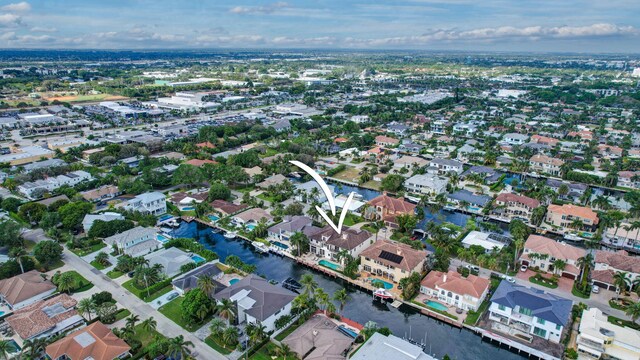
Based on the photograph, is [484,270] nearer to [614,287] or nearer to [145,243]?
[614,287]

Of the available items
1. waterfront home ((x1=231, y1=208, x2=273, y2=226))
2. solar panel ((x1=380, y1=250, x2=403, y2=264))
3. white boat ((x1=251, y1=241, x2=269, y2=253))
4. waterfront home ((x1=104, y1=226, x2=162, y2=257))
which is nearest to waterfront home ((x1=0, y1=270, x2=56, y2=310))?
waterfront home ((x1=104, y1=226, x2=162, y2=257))

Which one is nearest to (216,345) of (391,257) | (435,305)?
(391,257)

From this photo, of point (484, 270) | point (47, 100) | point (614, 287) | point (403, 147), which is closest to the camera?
point (614, 287)

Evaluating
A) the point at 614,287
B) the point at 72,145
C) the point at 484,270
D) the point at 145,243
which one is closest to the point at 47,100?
the point at 72,145

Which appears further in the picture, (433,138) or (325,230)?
(433,138)

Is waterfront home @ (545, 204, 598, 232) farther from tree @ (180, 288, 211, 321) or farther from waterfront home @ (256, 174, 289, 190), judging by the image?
tree @ (180, 288, 211, 321)

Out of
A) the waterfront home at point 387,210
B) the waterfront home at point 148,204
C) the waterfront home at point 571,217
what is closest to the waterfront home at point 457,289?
the waterfront home at point 387,210

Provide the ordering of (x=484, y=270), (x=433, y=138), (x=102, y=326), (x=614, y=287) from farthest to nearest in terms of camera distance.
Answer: (x=433, y=138) → (x=484, y=270) → (x=614, y=287) → (x=102, y=326)

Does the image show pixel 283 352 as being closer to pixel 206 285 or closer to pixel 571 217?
pixel 206 285
